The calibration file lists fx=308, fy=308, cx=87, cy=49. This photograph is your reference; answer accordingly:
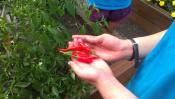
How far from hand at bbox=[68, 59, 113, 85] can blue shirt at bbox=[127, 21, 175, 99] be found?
0.40ft

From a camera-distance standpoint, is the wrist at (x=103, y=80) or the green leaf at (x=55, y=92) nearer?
the wrist at (x=103, y=80)

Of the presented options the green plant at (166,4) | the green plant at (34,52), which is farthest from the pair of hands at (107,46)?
the green plant at (166,4)

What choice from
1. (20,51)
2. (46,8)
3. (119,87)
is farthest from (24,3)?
(119,87)

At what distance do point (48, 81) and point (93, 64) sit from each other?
28cm

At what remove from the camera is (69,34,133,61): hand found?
48.8 inches

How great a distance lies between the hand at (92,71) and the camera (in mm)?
1001

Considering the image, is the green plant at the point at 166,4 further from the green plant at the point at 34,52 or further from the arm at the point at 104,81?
the arm at the point at 104,81

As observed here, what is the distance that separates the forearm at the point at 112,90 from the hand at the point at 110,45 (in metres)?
0.25

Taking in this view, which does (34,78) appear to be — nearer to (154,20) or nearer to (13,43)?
(13,43)

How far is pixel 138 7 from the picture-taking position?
268 centimetres

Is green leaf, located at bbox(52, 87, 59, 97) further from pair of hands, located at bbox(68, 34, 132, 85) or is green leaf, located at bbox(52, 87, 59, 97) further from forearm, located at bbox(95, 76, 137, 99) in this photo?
forearm, located at bbox(95, 76, 137, 99)

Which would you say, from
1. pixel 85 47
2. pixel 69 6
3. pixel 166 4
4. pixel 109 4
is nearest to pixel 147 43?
pixel 85 47

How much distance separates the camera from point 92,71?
1.01 metres

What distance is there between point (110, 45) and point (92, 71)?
27cm
